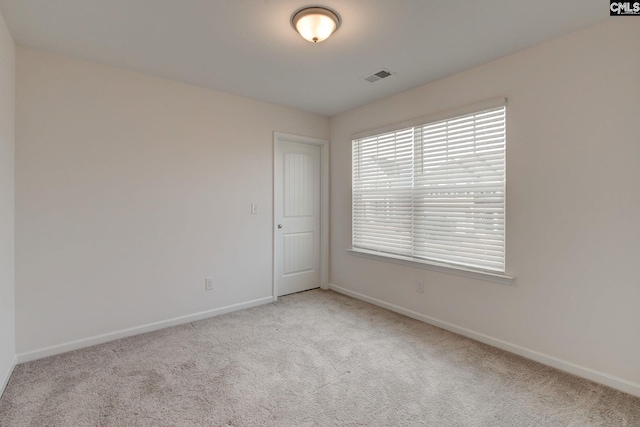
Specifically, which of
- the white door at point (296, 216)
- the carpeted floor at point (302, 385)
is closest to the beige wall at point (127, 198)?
the white door at point (296, 216)

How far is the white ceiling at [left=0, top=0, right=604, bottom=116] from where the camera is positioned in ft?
6.15

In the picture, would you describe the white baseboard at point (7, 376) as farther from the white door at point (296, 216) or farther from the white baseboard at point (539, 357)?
the white baseboard at point (539, 357)

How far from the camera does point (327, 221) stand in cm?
429

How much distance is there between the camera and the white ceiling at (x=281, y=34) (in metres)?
1.88

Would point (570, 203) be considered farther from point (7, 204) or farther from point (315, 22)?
point (7, 204)

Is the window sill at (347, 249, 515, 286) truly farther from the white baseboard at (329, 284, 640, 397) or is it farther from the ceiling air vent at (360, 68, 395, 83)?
the ceiling air vent at (360, 68, 395, 83)

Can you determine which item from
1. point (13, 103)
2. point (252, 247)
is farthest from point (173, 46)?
point (252, 247)

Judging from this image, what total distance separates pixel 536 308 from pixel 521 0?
215 centimetres

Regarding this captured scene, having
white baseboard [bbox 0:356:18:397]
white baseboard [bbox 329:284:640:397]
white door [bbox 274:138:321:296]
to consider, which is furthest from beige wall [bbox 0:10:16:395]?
white baseboard [bbox 329:284:640:397]

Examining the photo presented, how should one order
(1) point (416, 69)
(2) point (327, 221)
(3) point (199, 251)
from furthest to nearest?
1. (2) point (327, 221)
2. (3) point (199, 251)
3. (1) point (416, 69)

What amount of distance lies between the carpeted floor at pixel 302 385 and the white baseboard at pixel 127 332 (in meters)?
0.07

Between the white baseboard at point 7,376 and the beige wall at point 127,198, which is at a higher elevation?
the beige wall at point 127,198

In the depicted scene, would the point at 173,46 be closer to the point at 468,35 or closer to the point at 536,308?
the point at 468,35

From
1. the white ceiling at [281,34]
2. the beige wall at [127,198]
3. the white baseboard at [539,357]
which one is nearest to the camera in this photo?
the white ceiling at [281,34]
